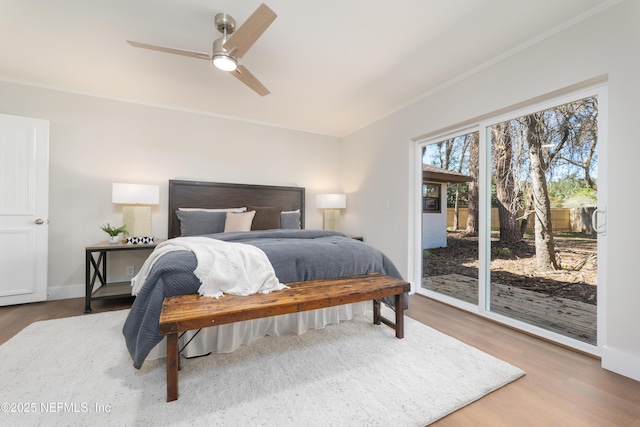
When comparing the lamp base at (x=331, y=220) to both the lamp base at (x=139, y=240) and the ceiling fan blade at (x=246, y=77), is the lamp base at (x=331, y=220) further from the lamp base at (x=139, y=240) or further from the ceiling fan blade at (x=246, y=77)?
the lamp base at (x=139, y=240)

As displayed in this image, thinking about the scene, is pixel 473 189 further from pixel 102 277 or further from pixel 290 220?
pixel 102 277

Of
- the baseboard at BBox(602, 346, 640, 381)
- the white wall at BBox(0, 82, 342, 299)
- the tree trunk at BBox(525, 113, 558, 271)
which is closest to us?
the baseboard at BBox(602, 346, 640, 381)

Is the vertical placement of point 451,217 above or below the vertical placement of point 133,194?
below

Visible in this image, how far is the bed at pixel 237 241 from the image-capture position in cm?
164

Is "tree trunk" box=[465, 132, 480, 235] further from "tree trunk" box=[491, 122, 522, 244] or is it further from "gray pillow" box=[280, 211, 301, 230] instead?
"gray pillow" box=[280, 211, 301, 230]

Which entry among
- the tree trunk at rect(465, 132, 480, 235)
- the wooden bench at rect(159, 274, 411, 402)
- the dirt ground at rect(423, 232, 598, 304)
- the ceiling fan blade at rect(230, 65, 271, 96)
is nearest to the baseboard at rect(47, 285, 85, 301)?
the wooden bench at rect(159, 274, 411, 402)

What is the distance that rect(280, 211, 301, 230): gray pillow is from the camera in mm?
3898

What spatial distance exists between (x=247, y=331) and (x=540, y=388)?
1862 mm

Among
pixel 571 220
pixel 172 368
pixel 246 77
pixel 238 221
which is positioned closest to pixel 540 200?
pixel 571 220

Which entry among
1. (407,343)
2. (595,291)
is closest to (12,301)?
(407,343)

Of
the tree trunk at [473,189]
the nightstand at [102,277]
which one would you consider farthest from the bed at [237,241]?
the tree trunk at [473,189]

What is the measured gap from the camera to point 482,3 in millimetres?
1786

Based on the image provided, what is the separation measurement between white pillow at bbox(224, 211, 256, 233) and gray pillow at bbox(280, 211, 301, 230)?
0.55 meters

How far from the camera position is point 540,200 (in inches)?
91.4
